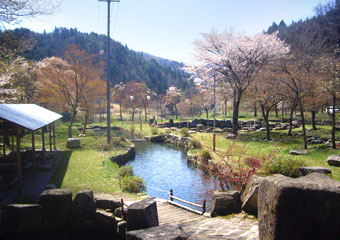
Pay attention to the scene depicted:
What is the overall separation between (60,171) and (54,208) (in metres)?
5.94

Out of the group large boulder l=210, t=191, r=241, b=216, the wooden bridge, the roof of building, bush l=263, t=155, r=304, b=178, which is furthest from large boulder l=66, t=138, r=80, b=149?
large boulder l=210, t=191, r=241, b=216

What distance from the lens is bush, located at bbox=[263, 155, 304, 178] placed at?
10789mm

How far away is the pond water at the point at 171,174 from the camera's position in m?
13.5

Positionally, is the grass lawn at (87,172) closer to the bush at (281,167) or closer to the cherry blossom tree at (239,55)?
the bush at (281,167)

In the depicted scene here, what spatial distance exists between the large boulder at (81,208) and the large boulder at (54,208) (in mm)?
215

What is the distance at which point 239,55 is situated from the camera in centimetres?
2925

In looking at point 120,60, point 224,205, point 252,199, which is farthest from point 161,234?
point 120,60

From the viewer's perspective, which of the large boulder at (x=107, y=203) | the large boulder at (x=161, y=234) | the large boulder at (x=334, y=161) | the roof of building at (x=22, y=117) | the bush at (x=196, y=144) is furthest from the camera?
the bush at (x=196, y=144)

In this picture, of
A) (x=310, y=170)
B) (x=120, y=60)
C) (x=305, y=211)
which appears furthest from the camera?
(x=120, y=60)

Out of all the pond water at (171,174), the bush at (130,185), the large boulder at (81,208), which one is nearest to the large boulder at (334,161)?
the pond water at (171,174)

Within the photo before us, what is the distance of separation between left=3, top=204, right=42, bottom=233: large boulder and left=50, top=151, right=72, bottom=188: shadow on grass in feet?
11.1

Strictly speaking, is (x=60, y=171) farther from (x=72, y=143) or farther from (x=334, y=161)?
(x=334, y=161)

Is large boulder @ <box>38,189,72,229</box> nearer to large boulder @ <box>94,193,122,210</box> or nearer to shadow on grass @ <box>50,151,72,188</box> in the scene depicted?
large boulder @ <box>94,193,122,210</box>

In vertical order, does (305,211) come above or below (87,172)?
above
